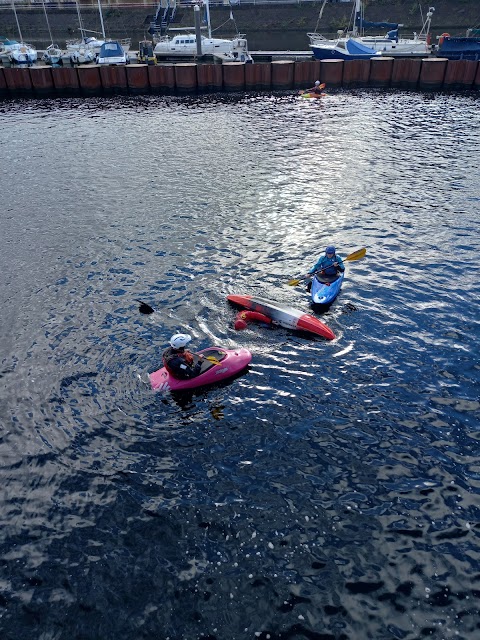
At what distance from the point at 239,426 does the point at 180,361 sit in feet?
9.66

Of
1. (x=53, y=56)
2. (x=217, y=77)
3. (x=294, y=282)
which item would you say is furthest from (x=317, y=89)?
(x=294, y=282)

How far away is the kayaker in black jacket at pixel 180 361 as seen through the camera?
1548 cm

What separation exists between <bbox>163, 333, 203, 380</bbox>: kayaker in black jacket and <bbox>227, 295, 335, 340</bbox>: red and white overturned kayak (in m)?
4.10

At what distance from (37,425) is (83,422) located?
4.75 ft

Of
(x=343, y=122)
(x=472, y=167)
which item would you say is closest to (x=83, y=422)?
(x=472, y=167)

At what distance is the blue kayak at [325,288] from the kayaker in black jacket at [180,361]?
644 cm

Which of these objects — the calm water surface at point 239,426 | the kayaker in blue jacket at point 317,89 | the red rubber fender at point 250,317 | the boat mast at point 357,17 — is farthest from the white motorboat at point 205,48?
the red rubber fender at point 250,317

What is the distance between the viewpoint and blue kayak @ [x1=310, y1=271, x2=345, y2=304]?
64.4 ft

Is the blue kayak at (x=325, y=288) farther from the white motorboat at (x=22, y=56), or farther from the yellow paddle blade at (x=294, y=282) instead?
the white motorboat at (x=22, y=56)

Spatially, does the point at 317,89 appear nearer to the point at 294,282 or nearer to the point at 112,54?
the point at 112,54

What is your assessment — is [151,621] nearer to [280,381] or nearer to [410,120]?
[280,381]

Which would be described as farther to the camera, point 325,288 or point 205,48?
point 205,48

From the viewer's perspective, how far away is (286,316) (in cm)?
1820

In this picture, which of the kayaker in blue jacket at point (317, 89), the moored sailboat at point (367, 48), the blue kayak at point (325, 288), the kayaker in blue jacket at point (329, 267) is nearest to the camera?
the blue kayak at point (325, 288)
